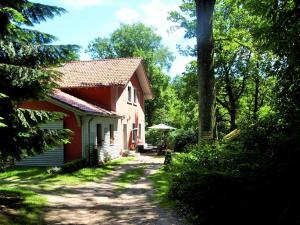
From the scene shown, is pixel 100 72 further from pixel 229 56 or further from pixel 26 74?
pixel 26 74

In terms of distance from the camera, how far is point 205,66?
10.6m

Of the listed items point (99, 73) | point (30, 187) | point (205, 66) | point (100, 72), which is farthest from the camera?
point (100, 72)

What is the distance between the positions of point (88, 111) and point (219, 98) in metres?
18.3

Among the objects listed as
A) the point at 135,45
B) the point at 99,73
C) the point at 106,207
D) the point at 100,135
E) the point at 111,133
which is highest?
the point at 135,45

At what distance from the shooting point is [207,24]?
1052 cm

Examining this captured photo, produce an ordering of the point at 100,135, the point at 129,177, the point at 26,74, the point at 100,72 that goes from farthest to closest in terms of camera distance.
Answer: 1. the point at 100,72
2. the point at 100,135
3. the point at 129,177
4. the point at 26,74

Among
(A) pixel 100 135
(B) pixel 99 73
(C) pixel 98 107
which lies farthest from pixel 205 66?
(B) pixel 99 73

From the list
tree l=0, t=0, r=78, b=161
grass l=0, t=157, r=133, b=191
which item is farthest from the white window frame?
tree l=0, t=0, r=78, b=161

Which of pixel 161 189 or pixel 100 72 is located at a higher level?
pixel 100 72

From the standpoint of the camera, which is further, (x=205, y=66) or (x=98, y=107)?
(x=98, y=107)

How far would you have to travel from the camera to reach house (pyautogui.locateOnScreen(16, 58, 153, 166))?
20750 millimetres

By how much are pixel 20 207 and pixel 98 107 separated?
51.3 feet

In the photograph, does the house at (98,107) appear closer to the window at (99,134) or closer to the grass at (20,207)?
the window at (99,134)

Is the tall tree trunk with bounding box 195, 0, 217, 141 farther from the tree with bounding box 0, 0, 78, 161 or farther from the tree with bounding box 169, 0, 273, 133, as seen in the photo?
the tree with bounding box 169, 0, 273, 133
